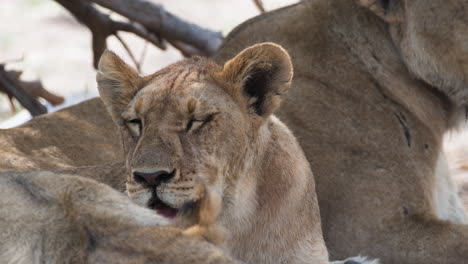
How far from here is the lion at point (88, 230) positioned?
2.27m

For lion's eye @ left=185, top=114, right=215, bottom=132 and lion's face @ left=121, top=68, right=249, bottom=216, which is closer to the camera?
lion's face @ left=121, top=68, right=249, bottom=216

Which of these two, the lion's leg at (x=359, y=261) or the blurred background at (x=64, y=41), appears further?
the blurred background at (x=64, y=41)

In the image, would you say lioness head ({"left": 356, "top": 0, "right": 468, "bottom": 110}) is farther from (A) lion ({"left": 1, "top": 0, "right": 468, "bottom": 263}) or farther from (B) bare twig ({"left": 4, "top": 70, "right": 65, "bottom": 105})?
(B) bare twig ({"left": 4, "top": 70, "right": 65, "bottom": 105})

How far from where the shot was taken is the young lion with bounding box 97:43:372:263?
286 cm

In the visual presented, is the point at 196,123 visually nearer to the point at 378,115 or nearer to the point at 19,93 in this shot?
the point at 378,115

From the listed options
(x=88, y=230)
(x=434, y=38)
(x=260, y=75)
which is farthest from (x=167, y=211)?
(x=434, y=38)

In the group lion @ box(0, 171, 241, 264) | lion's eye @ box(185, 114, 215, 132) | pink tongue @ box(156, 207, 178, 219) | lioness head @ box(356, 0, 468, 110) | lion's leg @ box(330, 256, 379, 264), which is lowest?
lion's leg @ box(330, 256, 379, 264)

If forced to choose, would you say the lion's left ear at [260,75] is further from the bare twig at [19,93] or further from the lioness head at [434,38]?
the bare twig at [19,93]

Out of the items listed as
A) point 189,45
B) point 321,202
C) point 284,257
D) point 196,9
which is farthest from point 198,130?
point 196,9

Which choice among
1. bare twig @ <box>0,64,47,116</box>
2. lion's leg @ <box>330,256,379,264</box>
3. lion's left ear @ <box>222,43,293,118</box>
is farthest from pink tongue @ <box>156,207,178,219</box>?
bare twig @ <box>0,64,47,116</box>

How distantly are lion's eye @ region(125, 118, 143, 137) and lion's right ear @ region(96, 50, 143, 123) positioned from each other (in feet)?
0.53

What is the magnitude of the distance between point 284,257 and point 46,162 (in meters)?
1.25

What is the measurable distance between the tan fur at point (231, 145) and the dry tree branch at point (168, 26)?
2.40 metres

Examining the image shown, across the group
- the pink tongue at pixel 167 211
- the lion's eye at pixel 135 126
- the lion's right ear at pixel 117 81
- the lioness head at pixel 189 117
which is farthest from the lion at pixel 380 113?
the pink tongue at pixel 167 211
